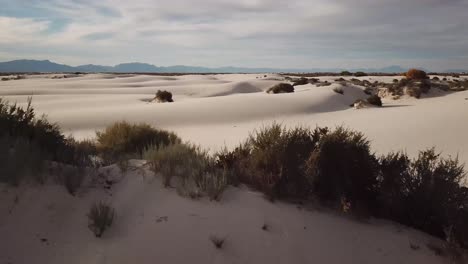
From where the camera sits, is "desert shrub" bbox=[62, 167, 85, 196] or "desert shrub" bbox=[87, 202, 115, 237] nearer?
"desert shrub" bbox=[87, 202, 115, 237]

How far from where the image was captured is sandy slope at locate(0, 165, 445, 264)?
3.94 m

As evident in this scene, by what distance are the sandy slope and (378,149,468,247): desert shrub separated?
0.88 feet

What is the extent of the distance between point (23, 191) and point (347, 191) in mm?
3837


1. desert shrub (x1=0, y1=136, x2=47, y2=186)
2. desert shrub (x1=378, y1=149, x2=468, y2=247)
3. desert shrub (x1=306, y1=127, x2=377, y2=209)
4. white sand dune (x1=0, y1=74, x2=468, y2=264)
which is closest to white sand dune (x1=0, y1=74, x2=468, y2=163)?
desert shrub (x1=378, y1=149, x2=468, y2=247)

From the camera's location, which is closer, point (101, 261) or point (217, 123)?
point (101, 261)

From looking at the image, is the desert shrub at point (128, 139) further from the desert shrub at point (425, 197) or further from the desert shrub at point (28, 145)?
the desert shrub at point (425, 197)

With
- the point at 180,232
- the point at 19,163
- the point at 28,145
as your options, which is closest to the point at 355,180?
the point at 180,232

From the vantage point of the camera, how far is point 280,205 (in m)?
4.93

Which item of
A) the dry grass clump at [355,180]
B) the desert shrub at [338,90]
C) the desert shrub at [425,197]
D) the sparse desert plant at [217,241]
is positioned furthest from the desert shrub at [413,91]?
the sparse desert plant at [217,241]

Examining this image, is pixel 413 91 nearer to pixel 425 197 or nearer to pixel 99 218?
pixel 425 197

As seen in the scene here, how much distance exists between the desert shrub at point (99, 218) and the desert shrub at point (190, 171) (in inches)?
34.1

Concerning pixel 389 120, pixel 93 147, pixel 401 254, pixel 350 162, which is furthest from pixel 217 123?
pixel 401 254

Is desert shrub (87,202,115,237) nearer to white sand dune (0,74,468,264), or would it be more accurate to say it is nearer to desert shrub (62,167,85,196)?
white sand dune (0,74,468,264)

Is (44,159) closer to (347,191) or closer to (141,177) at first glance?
(141,177)
